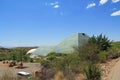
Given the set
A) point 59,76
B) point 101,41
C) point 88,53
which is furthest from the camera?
point 101,41

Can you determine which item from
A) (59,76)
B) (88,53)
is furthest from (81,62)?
(59,76)

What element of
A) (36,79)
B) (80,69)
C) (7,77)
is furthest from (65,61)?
(7,77)

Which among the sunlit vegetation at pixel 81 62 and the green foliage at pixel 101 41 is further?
the green foliage at pixel 101 41

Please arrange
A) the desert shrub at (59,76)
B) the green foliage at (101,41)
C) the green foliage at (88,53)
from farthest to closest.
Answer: the green foliage at (101,41)
the green foliage at (88,53)
the desert shrub at (59,76)

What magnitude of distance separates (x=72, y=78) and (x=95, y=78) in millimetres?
1713

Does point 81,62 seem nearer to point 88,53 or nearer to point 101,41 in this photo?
point 88,53

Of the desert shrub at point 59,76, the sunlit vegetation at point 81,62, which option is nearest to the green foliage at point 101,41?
the sunlit vegetation at point 81,62

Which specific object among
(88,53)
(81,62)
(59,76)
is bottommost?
(59,76)

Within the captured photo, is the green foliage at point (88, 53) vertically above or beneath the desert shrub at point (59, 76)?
above

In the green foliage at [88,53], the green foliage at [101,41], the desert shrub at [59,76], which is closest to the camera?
the desert shrub at [59,76]

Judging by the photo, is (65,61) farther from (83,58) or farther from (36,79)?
(36,79)

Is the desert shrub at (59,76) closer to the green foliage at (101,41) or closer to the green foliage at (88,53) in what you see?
the green foliage at (88,53)

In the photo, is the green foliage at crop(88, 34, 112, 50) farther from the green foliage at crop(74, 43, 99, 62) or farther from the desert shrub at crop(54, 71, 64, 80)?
the desert shrub at crop(54, 71, 64, 80)

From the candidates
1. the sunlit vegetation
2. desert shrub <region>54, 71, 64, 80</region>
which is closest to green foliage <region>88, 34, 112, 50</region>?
the sunlit vegetation
